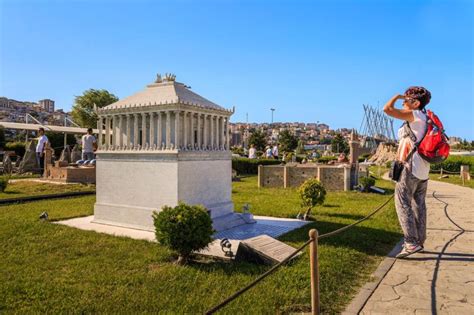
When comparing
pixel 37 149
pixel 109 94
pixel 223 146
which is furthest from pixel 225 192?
pixel 109 94

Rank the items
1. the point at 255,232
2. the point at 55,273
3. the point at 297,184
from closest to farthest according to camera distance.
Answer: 1. the point at 55,273
2. the point at 255,232
3. the point at 297,184

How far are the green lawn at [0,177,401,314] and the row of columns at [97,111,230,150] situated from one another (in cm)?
237

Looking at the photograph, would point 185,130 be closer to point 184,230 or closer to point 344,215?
point 184,230

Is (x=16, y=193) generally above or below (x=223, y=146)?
below

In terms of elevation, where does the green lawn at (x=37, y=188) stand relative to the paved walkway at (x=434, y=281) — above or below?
above

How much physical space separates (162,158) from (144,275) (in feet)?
11.4

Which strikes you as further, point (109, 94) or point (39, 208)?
point (109, 94)

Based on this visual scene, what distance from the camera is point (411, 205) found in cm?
Answer: 692

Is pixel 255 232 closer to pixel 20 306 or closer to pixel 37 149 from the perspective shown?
pixel 20 306

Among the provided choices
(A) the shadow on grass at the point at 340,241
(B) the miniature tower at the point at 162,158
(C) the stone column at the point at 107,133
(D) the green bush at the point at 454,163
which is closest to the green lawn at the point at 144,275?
(A) the shadow on grass at the point at 340,241

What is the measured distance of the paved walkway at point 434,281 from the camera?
4.49 metres

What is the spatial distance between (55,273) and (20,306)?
115 cm

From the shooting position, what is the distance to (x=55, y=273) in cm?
555

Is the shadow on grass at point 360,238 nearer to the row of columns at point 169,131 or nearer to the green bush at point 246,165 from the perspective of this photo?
the row of columns at point 169,131
